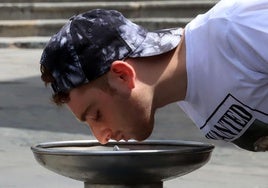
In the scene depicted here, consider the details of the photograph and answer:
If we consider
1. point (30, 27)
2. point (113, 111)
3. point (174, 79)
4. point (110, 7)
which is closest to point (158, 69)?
point (174, 79)

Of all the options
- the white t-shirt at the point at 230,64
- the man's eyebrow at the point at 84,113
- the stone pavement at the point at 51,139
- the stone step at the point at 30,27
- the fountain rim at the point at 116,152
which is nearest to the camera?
the white t-shirt at the point at 230,64

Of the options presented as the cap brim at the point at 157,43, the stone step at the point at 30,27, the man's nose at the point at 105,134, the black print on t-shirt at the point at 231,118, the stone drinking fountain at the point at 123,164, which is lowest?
the stone step at the point at 30,27

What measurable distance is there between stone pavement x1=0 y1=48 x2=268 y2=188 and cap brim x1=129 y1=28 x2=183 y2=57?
253 cm

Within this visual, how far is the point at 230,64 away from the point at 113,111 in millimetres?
340

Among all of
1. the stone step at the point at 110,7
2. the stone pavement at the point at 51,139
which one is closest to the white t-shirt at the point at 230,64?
the stone pavement at the point at 51,139

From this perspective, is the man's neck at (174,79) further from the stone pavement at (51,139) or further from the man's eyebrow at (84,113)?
the stone pavement at (51,139)

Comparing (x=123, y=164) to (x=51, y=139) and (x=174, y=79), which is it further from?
(x=51, y=139)

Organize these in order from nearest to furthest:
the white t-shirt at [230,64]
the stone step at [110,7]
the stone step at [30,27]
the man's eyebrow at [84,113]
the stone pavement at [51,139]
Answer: the white t-shirt at [230,64]
the man's eyebrow at [84,113]
the stone pavement at [51,139]
the stone step at [110,7]
the stone step at [30,27]

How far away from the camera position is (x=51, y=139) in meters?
6.09

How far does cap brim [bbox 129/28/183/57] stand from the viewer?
2.13 m

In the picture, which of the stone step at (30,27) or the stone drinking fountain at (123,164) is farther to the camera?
the stone step at (30,27)

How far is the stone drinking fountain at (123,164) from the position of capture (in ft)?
7.72

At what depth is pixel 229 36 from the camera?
81.9 inches

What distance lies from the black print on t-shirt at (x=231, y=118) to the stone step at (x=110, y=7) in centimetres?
1175
